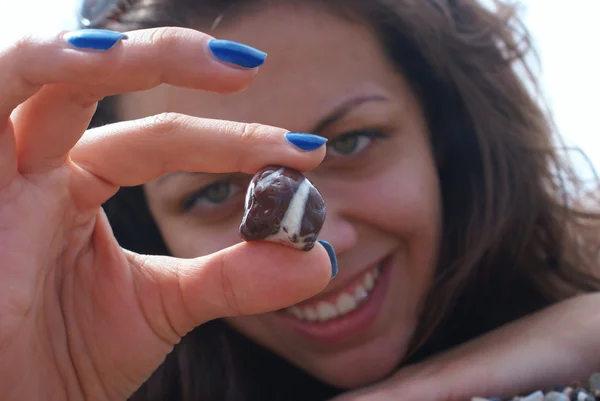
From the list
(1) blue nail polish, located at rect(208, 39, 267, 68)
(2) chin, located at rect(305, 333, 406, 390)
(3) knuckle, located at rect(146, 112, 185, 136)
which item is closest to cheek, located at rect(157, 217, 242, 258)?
(2) chin, located at rect(305, 333, 406, 390)

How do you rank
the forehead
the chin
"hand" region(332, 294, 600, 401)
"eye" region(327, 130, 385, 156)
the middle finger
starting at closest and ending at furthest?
1. the middle finger
2. "hand" region(332, 294, 600, 401)
3. the forehead
4. "eye" region(327, 130, 385, 156)
5. the chin

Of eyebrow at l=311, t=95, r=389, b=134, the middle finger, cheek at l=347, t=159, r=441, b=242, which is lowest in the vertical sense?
cheek at l=347, t=159, r=441, b=242

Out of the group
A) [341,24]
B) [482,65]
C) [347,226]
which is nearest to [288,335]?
[347,226]

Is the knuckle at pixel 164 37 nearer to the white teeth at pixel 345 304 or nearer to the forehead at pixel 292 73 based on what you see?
the forehead at pixel 292 73

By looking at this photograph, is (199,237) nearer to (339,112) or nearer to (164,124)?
(339,112)

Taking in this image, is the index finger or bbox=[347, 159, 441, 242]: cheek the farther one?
bbox=[347, 159, 441, 242]: cheek

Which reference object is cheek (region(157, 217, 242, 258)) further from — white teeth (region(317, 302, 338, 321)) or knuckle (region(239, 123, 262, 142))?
knuckle (region(239, 123, 262, 142))

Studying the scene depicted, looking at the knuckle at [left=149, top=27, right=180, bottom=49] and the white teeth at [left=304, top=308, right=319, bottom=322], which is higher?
the knuckle at [left=149, top=27, right=180, bottom=49]
